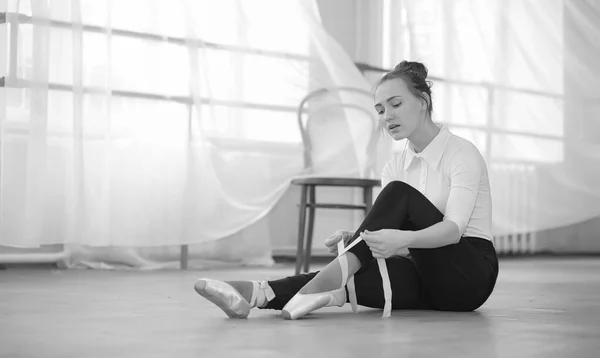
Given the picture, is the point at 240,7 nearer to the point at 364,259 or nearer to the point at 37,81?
the point at 37,81

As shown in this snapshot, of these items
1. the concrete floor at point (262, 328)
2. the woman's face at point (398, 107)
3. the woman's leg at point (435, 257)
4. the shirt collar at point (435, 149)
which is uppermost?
the woman's face at point (398, 107)

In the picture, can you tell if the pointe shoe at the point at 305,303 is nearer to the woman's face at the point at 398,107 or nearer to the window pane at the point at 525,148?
the woman's face at the point at 398,107

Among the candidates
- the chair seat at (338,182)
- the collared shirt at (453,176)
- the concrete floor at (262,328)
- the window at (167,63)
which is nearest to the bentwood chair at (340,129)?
the window at (167,63)

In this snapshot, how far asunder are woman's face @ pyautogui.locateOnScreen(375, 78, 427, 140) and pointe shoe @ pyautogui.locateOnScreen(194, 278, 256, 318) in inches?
19.5

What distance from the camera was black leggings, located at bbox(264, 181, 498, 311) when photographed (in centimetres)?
167

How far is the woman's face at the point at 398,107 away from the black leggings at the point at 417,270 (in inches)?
6.4

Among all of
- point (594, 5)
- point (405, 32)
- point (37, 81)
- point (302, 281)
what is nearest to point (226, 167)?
point (37, 81)

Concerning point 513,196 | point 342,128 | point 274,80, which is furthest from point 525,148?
point 274,80

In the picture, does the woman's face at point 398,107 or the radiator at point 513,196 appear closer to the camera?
the woman's face at point 398,107

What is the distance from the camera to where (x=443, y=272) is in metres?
1.73

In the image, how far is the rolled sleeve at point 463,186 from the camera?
1665 mm

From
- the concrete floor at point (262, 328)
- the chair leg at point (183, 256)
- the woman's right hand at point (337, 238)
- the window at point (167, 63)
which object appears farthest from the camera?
the chair leg at point (183, 256)

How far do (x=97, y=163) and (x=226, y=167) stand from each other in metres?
0.61

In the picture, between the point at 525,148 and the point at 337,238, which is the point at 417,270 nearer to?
the point at 337,238
